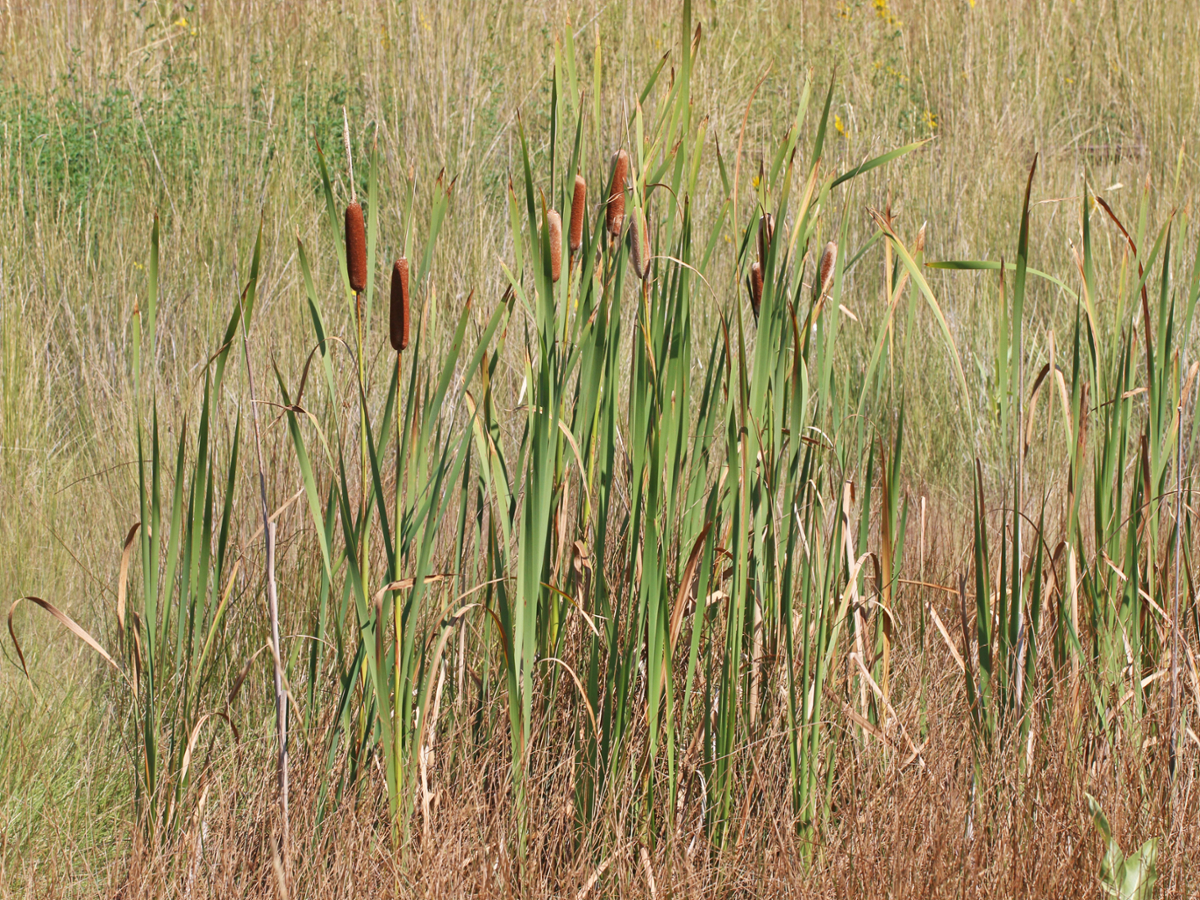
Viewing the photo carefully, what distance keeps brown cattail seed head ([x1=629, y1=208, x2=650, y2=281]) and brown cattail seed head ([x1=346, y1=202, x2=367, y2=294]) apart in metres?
0.24

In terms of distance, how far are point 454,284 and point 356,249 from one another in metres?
1.89

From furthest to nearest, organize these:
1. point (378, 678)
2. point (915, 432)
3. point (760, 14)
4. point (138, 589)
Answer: point (760, 14)
point (915, 432)
point (138, 589)
point (378, 678)

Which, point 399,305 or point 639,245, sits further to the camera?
point 639,245

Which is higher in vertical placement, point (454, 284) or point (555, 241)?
point (555, 241)

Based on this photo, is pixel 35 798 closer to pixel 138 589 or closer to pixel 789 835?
pixel 138 589

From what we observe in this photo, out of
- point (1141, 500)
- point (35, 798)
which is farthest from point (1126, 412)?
point (35, 798)

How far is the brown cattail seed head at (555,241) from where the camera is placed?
936 millimetres

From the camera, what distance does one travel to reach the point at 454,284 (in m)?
2.70

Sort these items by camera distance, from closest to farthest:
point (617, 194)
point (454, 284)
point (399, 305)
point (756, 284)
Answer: point (399, 305) < point (617, 194) < point (756, 284) < point (454, 284)

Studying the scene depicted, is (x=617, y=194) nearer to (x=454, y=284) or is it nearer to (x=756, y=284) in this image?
(x=756, y=284)

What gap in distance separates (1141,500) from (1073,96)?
3.98 m

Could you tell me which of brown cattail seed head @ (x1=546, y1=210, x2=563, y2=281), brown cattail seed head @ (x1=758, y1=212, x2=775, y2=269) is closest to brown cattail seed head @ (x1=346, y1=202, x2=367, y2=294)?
brown cattail seed head @ (x1=546, y1=210, x2=563, y2=281)

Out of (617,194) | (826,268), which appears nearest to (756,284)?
(826,268)

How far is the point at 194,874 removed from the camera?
0.93m
